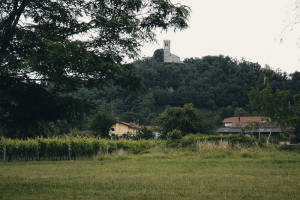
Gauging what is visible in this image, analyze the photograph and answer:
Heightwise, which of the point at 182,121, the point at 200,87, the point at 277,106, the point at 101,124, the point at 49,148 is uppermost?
the point at 200,87

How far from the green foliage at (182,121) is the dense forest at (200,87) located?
57.7ft

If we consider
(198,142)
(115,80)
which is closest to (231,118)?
(198,142)

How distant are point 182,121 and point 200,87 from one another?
1110 inches

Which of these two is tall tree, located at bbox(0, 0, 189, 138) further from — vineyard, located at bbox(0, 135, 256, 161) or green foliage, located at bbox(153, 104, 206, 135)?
green foliage, located at bbox(153, 104, 206, 135)

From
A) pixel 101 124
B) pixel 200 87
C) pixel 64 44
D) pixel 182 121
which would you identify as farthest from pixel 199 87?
pixel 64 44

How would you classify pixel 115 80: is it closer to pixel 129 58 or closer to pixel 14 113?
pixel 129 58

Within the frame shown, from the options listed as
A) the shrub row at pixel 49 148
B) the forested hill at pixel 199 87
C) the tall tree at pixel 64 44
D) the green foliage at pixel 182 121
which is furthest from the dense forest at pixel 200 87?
the tall tree at pixel 64 44

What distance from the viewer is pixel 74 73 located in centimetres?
685

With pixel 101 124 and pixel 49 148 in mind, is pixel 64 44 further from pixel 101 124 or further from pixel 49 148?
pixel 101 124

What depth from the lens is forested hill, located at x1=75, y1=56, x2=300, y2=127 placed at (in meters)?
61.8

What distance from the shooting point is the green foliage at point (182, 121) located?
39219mm

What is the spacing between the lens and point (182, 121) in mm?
39188

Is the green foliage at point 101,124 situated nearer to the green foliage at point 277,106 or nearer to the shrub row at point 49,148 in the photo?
the shrub row at point 49,148

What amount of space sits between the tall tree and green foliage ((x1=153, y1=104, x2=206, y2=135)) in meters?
31.8
